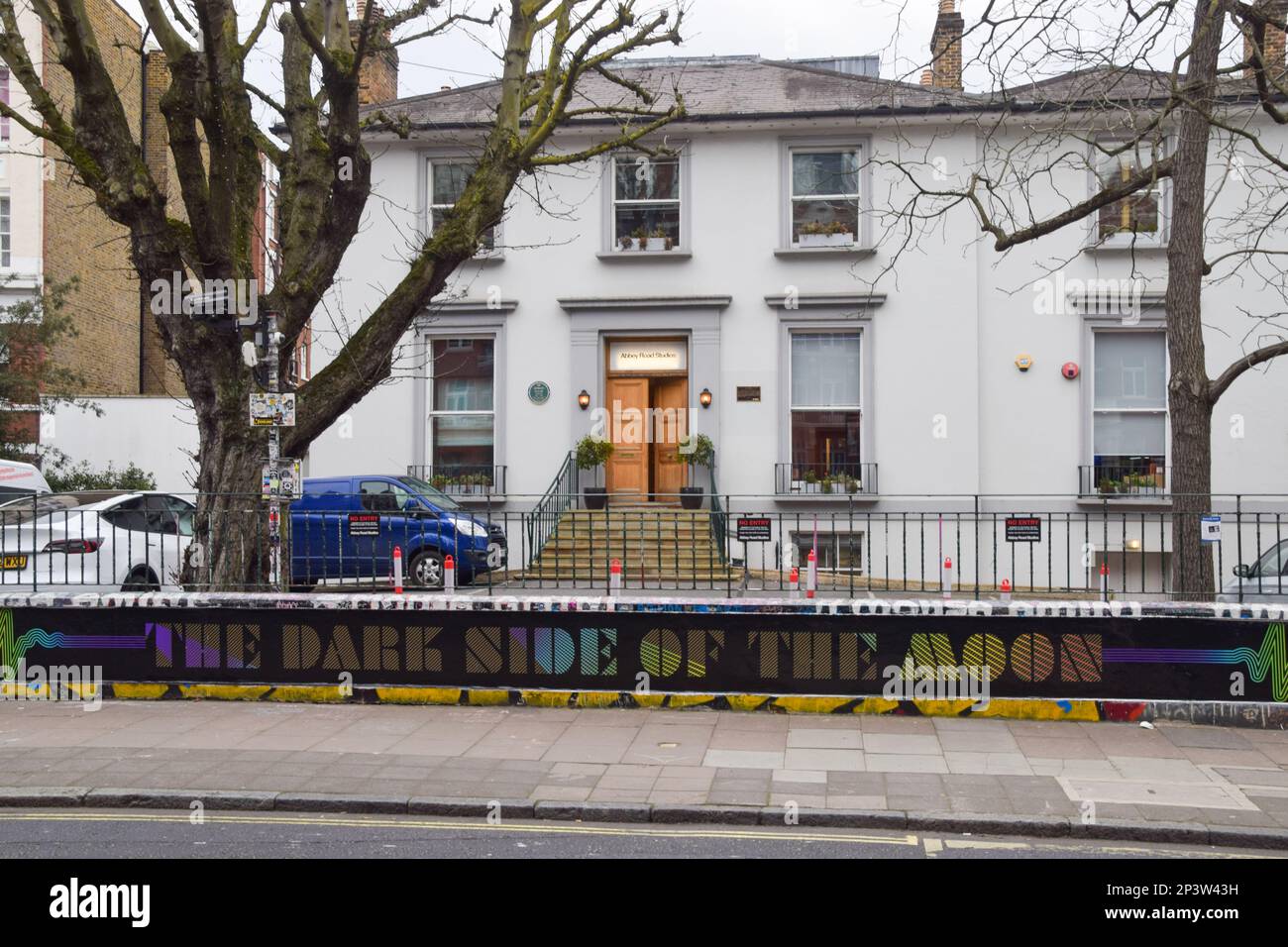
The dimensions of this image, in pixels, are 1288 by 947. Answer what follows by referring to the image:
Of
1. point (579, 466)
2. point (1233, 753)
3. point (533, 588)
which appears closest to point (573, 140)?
point (579, 466)

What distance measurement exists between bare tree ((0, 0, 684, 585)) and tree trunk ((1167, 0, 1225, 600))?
5411 millimetres

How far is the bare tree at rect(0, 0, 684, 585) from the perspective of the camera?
11273mm

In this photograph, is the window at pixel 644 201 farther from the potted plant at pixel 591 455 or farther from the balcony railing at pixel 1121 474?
the balcony railing at pixel 1121 474

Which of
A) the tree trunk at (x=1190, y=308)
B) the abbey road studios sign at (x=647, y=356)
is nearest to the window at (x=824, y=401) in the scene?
the abbey road studios sign at (x=647, y=356)

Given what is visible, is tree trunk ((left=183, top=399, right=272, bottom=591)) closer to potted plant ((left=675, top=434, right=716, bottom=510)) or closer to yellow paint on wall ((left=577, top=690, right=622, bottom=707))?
yellow paint on wall ((left=577, top=690, right=622, bottom=707))

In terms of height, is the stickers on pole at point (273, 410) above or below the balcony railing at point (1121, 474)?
above

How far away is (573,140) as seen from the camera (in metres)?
21.4

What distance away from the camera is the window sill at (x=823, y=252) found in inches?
813

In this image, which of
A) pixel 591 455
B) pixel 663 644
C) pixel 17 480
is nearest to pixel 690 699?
pixel 663 644

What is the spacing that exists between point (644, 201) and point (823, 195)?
327 centimetres

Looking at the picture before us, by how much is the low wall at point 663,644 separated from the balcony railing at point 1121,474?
11.1 m

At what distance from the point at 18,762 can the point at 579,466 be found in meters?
12.9

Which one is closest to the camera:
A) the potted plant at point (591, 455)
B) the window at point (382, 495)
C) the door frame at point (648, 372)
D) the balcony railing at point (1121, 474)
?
the window at point (382, 495)

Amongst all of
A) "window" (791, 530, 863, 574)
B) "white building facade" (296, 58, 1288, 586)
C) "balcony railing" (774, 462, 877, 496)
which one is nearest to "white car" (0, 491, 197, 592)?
"window" (791, 530, 863, 574)
